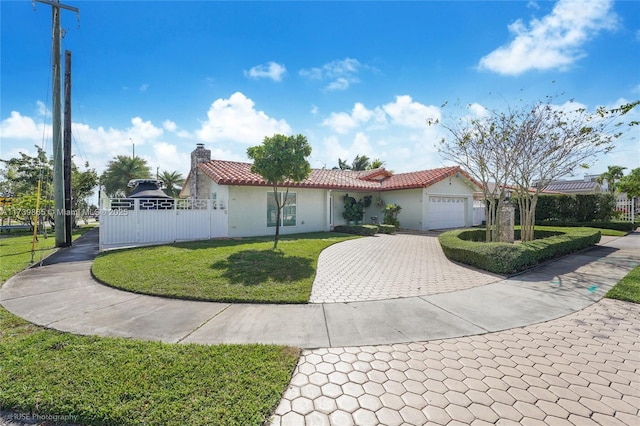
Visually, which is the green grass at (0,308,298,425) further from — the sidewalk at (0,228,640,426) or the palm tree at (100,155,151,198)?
the palm tree at (100,155,151,198)

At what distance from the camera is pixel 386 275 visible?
7.12 m

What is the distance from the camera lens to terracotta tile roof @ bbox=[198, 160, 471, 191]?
45.1ft

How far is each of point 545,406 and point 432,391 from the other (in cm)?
99

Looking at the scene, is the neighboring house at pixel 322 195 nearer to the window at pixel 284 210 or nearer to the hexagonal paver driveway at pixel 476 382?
the window at pixel 284 210

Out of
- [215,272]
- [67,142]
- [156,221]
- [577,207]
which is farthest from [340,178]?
[577,207]

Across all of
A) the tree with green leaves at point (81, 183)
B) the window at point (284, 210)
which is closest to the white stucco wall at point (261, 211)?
the window at point (284, 210)

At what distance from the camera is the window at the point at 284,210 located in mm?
15234

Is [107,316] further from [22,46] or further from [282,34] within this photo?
[22,46]

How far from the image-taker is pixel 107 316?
14.6 ft

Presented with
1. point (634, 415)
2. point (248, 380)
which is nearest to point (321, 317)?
point (248, 380)

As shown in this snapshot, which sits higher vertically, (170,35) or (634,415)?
(170,35)

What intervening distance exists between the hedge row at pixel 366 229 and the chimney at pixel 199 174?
8374 mm

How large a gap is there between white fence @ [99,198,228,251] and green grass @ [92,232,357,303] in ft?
4.58

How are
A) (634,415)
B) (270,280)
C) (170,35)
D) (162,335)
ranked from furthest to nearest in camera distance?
(170,35), (270,280), (162,335), (634,415)
